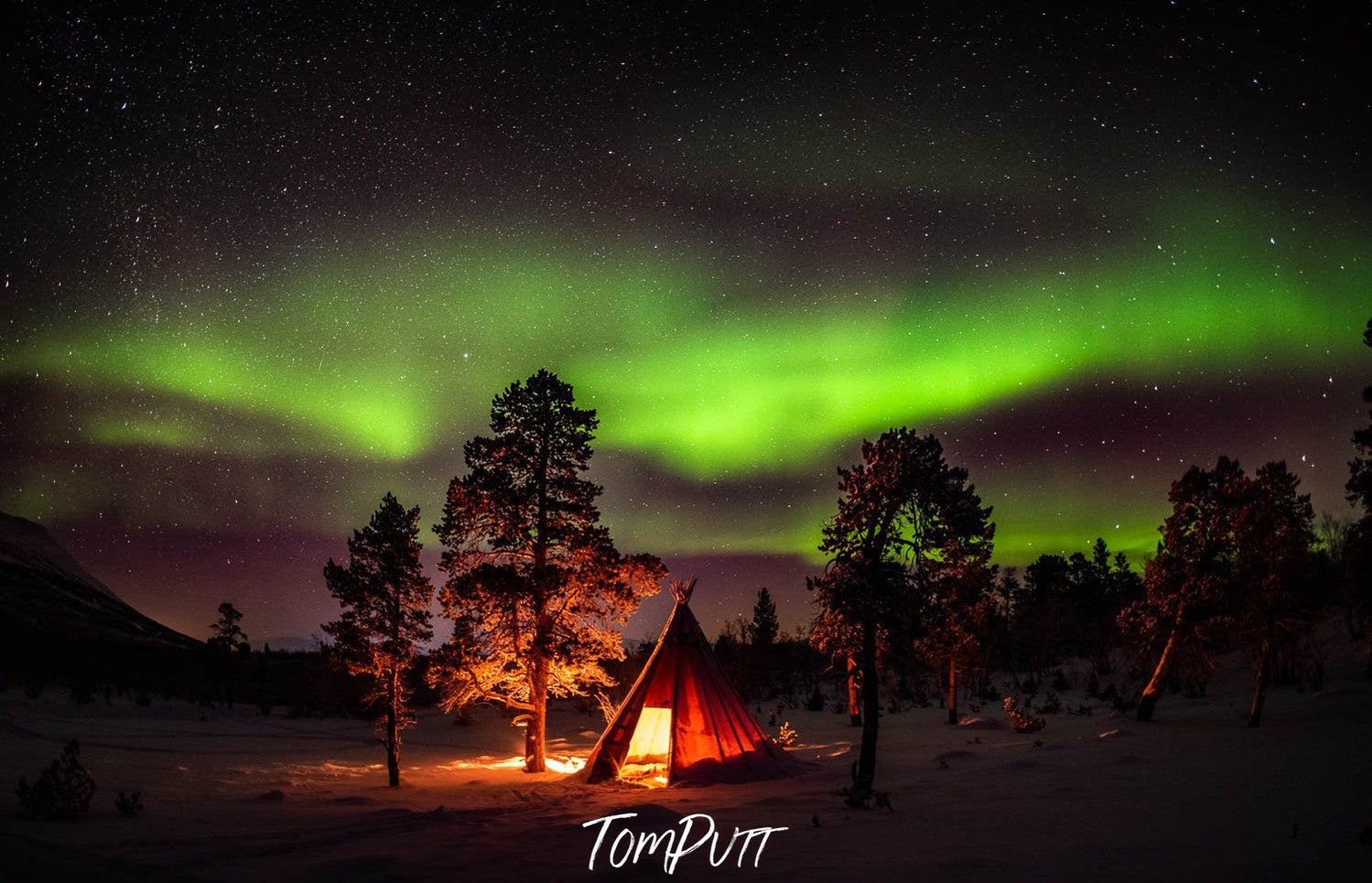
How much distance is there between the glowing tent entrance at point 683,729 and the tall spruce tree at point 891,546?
9.76 feet

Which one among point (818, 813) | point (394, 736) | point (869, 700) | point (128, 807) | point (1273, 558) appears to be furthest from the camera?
point (1273, 558)

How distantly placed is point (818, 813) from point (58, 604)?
95157 millimetres

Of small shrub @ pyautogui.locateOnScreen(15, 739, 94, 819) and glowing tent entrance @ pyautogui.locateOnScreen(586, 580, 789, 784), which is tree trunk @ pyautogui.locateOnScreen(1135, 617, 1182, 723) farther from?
small shrub @ pyautogui.locateOnScreen(15, 739, 94, 819)

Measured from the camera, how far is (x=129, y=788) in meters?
15.3

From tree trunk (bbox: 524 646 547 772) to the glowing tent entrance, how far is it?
2.73 m

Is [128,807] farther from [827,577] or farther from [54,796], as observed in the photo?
[827,577]

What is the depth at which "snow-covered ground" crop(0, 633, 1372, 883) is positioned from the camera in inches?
323

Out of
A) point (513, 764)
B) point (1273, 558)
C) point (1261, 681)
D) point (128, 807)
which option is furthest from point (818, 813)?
point (1273, 558)

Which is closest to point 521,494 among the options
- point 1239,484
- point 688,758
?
point 688,758

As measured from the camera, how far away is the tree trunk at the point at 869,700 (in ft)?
48.8

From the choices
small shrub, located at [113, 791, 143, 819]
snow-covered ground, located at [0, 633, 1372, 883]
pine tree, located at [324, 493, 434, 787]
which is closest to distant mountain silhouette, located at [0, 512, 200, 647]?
snow-covered ground, located at [0, 633, 1372, 883]

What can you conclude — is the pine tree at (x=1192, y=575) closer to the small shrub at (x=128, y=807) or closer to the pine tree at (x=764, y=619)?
the small shrub at (x=128, y=807)

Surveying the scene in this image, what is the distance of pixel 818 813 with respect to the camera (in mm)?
11477

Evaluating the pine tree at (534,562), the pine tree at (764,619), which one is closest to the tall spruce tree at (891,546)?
the pine tree at (534,562)
